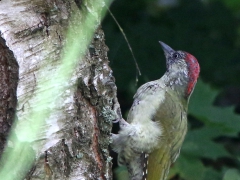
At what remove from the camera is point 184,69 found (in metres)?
4.21

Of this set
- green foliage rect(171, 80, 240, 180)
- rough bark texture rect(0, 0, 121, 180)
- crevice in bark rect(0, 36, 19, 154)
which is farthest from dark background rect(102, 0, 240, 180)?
crevice in bark rect(0, 36, 19, 154)

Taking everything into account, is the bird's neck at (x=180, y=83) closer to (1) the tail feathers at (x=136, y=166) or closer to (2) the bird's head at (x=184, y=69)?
(2) the bird's head at (x=184, y=69)

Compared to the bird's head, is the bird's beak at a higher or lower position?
higher

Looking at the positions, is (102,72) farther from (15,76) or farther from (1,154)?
(1,154)

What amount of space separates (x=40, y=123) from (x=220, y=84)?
311 cm

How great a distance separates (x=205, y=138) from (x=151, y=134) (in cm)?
65

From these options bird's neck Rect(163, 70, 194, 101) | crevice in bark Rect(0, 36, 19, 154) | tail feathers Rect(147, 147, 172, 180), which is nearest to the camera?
crevice in bark Rect(0, 36, 19, 154)

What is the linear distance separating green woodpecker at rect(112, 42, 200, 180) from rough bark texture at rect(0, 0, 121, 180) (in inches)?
31.6

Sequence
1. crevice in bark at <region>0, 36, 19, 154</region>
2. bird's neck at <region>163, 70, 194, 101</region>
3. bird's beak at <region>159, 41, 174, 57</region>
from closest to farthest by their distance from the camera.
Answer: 1. crevice in bark at <region>0, 36, 19, 154</region>
2. bird's neck at <region>163, 70, 194, 101</region>
3. bird's beak at <region>159, 41, 174, 57</region>

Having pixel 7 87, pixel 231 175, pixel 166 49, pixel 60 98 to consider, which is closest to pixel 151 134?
pixel 231 175

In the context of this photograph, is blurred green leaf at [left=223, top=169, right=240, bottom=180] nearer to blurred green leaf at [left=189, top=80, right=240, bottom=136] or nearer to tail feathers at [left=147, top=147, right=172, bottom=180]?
tail feathers at [left=147, top=147, right=172, bottom=180]

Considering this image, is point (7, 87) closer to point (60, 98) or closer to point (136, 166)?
point (60, 98)

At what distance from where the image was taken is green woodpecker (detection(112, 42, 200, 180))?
142 inches

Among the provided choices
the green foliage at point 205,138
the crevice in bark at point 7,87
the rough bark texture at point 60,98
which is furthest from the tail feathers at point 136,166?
the crevice in bark at point 7,87
